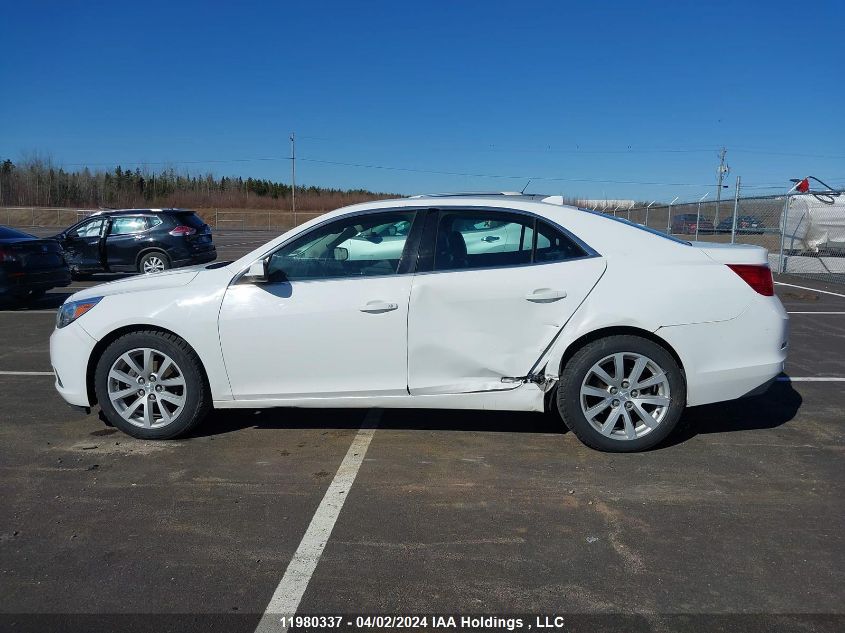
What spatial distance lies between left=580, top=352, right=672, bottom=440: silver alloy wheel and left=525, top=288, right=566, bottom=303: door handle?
1.62 ft

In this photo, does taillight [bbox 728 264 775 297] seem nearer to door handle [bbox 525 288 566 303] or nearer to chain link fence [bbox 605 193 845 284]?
door handle [bbox 525 288 566 303]

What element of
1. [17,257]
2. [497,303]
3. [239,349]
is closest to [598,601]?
[497,303]

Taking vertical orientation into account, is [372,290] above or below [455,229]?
below

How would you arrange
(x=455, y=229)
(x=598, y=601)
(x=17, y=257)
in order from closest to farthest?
(x=598, y=601)
(x=455, y=229)
(x=17, y=257)

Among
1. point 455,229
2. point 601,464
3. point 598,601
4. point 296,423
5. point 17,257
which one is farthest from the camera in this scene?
point 17,257

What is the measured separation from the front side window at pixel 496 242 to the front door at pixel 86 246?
13.4 metres

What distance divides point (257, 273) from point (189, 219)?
12.8m

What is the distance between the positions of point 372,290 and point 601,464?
5.98 feet

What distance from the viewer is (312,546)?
3.35 m

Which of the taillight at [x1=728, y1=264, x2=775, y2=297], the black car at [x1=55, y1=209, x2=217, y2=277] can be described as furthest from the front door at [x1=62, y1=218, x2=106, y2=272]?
the taillight at [x1=728, y1=264, x2=775, y2=297]

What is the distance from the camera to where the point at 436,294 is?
4.49 meters

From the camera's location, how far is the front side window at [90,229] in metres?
15.8

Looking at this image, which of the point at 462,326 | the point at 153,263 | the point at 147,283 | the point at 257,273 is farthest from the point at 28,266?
the point at 462,326

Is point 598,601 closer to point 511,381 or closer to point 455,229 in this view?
point 511,381
